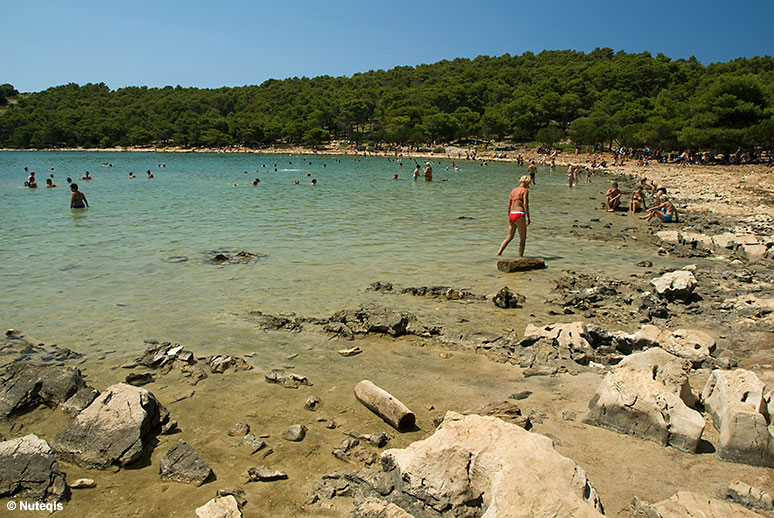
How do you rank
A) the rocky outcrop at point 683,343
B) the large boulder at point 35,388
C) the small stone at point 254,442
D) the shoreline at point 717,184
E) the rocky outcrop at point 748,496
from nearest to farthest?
1. the rocky outcrop at point 748,496
2. the small stone at point 254,442
3. the large boulder at point 35,388
4. the rocky outcrop at point 683,343
5. the shoreline at point 717,184

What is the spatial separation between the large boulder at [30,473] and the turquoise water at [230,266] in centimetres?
305

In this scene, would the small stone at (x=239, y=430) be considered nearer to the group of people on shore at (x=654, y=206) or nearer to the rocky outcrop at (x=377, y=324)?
the rocky outcrop at (x=377, y=324)

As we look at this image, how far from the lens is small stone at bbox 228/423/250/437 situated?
15.3ft

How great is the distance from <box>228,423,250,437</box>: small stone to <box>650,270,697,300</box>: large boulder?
728 centimetres

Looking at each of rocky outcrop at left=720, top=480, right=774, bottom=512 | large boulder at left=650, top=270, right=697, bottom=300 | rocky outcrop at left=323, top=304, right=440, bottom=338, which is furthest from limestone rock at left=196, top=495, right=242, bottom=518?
large boulder at left=650, top=270, right=697, bottom=300

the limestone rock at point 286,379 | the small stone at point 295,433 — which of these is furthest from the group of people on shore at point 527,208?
the small stone at point 295,433

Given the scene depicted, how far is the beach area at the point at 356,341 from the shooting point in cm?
397

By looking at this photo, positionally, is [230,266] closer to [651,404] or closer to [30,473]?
[30,473]

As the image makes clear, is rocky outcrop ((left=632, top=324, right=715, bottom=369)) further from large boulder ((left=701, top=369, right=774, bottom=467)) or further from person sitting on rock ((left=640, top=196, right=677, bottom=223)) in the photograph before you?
person sitting on rock ((left=640, top=196, right=677, bottom=223))

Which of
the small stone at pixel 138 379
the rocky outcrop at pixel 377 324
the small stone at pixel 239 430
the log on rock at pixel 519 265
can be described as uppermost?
the log on rock at pixel 519 265

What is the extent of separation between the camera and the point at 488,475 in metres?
3.20

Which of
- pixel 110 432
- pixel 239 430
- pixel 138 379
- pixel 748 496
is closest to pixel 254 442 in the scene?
pixel 239 430

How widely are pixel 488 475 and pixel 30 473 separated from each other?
345cm

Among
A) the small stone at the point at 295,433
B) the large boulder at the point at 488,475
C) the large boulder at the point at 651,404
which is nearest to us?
the large boulder at the point at 488,475
